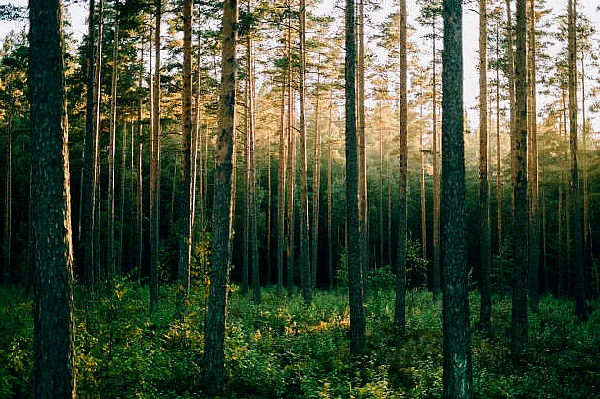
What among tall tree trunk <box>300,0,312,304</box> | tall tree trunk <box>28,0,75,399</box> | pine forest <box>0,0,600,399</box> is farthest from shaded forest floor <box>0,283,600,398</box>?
tall tree trunk <box>300,0,312,304</box>

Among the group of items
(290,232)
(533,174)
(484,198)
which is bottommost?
(290,232)

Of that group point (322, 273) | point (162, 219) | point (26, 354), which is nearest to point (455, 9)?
point (26, 354)

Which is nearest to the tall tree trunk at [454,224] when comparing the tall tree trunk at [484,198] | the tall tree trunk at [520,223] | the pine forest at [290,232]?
the pine forest at [290,232]

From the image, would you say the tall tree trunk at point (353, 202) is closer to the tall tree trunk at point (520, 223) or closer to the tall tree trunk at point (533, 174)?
the tall tree trunk at point (520, 223)

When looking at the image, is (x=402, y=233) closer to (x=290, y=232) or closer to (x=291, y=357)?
(x=291, y=357)

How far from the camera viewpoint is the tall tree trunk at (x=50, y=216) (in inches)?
224

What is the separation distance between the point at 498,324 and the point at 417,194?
23.6m

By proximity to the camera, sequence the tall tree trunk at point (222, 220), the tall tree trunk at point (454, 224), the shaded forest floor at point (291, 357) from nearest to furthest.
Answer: the tall tree trunk at point (454, 224), the shaded forest floor at point (291, 357), the tall tree trunk at point (222, 220)

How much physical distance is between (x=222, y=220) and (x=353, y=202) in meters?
3.49

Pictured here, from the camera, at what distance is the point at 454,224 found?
7371 millimetres

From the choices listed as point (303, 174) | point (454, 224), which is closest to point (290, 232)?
point (303, 174)

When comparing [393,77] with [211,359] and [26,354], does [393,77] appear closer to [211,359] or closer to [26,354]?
[211,359]

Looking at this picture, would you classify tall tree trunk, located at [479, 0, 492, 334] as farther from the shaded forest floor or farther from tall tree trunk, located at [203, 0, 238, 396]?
tall tree trunk, located at [203, 0, 238, 396]

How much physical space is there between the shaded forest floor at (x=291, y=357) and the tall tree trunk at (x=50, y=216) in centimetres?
121
